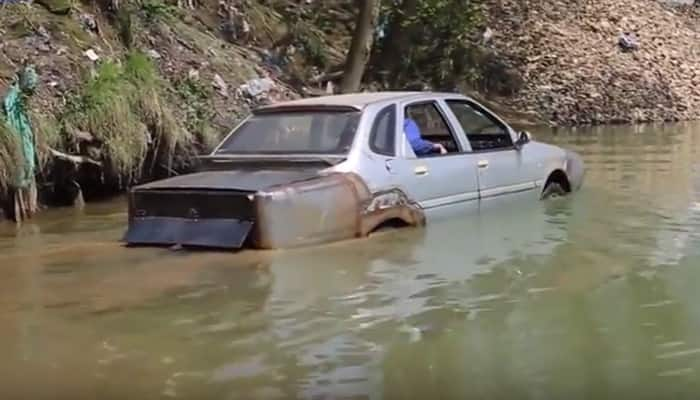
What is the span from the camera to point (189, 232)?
9648 millimetres

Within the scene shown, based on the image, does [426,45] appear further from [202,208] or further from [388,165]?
[202,208]

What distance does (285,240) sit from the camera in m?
9.45

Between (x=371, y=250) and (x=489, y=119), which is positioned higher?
(x=489, y=119)

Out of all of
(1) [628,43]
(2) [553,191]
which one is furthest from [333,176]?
(1) [628,43]

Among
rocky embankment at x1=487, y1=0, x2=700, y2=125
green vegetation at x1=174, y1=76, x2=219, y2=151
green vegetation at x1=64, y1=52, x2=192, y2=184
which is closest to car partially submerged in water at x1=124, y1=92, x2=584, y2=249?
green vegetation at x1=64, y1=52, x2=192, y2=184

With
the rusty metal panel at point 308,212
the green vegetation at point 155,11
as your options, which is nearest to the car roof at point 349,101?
the rusty metal panel at point 308,212

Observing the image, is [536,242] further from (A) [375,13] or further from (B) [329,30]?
(B) [329,30]

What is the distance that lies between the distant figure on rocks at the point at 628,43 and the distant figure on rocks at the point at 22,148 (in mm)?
18771

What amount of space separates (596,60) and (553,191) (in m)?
15.9

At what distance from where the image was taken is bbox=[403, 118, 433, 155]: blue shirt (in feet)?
35.6

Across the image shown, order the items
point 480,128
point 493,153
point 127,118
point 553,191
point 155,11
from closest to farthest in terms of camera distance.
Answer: point 493,153 < point 480,128 < point 553,191 < point 127,118 < point 155,11

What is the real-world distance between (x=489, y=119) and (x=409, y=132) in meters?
1.45

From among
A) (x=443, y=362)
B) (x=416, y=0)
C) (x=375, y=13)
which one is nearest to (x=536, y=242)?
(x=443, y=362)

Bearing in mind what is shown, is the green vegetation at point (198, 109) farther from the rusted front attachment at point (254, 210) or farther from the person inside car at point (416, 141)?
the rusted front attachment at point (254, 210)
